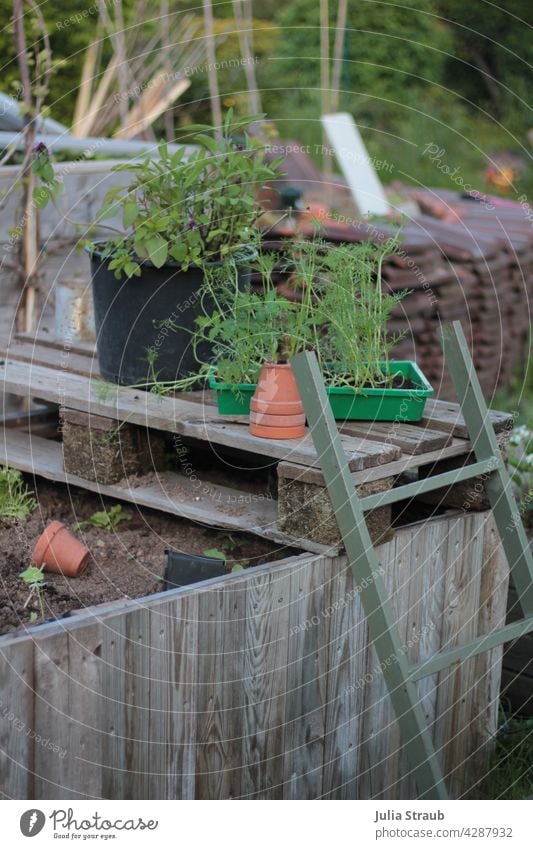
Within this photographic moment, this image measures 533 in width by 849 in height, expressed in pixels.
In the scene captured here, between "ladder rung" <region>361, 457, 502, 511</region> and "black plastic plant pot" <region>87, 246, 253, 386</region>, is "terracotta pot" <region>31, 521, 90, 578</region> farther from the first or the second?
"ladder rung" <region>361, 457, 502, 511</region>

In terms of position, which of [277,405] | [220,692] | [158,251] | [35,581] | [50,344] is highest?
[50,344]

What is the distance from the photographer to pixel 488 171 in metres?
11.4

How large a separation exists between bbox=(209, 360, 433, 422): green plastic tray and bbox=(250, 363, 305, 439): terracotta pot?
12 cm

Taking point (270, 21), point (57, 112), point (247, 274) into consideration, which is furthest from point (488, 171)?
point (247, 274)

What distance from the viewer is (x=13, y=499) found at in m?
2.88

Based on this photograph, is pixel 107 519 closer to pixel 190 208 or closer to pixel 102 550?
pixel 102 550

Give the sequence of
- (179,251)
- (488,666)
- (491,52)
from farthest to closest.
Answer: (491,52) < (488,666) < (179,251)

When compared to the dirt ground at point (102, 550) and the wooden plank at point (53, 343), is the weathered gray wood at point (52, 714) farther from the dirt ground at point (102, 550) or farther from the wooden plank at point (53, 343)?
the wooden plank at point (53, 343)

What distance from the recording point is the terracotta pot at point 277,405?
2443 millimetres

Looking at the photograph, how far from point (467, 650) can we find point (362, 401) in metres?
0.64

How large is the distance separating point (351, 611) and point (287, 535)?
0.82ft

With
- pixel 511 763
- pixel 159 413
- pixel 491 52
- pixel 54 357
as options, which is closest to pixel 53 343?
pixel 54 357

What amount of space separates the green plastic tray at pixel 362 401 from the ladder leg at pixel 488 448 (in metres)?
0.10
